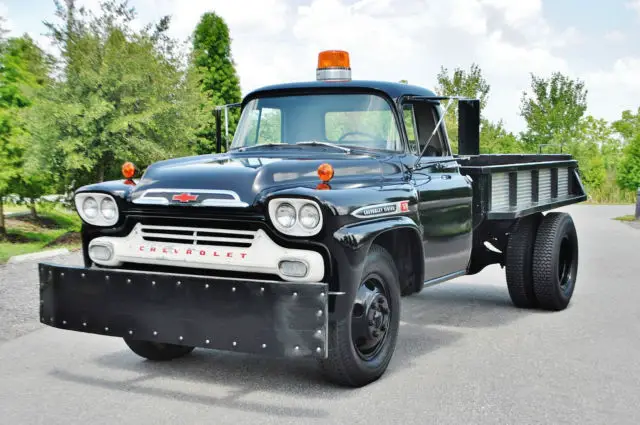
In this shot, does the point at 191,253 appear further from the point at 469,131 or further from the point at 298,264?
the point at 469,131

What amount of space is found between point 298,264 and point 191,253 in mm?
764

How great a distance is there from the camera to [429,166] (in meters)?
7.09

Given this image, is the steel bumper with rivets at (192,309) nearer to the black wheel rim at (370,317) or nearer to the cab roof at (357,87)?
the black wheel rim at (370,317)

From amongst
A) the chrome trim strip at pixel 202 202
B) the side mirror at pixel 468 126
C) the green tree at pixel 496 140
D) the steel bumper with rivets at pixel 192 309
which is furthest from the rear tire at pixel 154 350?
the green tree at pixel 496 140

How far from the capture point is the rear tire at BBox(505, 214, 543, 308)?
8.76 metres

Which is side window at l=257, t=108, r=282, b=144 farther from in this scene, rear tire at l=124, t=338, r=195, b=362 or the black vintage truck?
rear tire at l=124, t=338, r=195, b=362

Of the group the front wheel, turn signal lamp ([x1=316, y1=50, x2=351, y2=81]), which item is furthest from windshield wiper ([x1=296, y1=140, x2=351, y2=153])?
the front wheel

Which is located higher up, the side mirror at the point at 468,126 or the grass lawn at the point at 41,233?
the side mirror at the point at 468,126

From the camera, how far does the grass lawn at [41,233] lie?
16614 mm

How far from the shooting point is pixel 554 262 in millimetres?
8734

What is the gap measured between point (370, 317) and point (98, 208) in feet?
6.74

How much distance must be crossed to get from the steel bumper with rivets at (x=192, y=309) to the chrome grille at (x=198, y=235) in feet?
0.94

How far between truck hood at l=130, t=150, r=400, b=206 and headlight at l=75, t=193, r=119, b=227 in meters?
0.19

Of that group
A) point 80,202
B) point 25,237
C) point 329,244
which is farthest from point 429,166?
point 25,237
